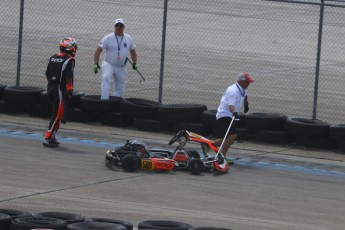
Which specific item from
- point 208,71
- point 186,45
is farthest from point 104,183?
point 186,45

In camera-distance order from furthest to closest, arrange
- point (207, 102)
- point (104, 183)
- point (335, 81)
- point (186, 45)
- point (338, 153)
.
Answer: point (186, 45) → point (335, 81) → point (207, 102) → point (338, 153) → point (104, 183)

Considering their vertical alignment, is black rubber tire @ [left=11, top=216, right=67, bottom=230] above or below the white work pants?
below

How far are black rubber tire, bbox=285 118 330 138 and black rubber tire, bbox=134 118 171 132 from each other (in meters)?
2.33

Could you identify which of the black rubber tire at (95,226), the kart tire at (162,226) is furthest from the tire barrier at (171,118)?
the black rubber tire at (95,226)

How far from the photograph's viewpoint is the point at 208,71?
1037 inches

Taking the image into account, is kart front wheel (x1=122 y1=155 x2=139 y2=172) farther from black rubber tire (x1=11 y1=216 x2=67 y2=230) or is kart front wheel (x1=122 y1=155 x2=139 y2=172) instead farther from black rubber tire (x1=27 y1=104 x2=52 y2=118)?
black rubber tire (x1=11 y1=216 x2=67 y2=230)

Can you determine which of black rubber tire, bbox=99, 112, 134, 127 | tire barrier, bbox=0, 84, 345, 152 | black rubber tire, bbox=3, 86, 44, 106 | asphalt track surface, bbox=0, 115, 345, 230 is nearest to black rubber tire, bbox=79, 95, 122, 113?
tire barrier, bbox=0, 84, 345, 152

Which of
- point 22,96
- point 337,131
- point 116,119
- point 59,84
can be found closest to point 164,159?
point 59,84

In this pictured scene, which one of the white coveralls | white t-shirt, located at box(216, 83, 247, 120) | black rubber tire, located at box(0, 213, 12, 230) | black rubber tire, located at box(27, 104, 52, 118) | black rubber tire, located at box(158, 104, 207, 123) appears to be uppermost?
the white coveralls

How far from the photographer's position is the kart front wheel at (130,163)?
15.7 m

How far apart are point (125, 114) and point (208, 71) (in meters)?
7.09

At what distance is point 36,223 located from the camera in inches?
419

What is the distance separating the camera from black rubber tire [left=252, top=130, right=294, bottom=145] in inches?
735

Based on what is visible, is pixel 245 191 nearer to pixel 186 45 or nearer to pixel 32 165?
pixel 32 165
